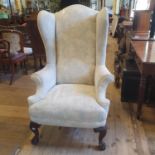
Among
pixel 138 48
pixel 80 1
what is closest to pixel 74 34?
pixel 138 48

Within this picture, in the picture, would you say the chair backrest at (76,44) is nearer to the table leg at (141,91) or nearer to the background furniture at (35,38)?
the table leg at (141,91)

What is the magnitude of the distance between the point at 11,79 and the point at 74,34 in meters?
1.83

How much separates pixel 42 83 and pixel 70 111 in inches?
16.3

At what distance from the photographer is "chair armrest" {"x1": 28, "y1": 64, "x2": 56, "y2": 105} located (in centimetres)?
184

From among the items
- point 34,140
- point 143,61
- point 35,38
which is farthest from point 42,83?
point 35,38

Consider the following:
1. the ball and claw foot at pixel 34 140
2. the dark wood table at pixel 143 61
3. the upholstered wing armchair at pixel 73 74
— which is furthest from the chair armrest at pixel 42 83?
the dark wood table at pixel 143 61

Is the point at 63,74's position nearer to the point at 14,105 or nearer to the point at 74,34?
the point at 74,34

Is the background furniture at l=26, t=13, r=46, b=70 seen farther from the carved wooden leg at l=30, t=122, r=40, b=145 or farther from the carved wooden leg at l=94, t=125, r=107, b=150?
the carved wooden leg at l=94, t=125, r=107, b=150

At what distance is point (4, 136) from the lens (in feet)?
6.90

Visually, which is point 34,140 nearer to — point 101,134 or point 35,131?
point 35,131

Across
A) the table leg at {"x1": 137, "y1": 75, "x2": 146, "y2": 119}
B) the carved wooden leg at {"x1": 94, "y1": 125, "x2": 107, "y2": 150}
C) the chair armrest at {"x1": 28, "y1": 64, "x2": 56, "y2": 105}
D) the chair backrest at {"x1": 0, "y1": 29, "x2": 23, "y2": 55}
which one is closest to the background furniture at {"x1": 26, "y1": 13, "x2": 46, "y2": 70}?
the chair backrest at {"x1": 0, "y1": 29, "x2": 23, "y2": 55}

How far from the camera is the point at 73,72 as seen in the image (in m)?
2.22

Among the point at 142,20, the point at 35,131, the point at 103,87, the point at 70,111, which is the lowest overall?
the point at 35,131

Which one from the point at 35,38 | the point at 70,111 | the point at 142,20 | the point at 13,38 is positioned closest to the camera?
the point at 70,111
